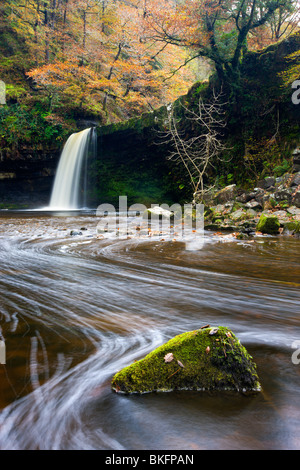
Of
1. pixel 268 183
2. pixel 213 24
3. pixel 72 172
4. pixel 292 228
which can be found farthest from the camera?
pixel 72 172

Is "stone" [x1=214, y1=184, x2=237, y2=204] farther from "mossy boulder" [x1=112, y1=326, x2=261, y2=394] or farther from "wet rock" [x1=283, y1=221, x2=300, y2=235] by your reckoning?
"mossy boulder" [x1=112, y1=326, x2=261, y2=394]

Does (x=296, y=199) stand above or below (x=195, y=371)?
above

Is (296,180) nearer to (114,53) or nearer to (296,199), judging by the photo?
(296,199)

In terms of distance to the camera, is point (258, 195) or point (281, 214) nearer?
point (281, 214)

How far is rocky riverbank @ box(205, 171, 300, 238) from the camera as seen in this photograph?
7.09 m

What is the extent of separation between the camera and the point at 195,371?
146 cm

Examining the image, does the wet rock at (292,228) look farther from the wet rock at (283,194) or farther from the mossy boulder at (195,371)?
the mossy boulder at (195,371)

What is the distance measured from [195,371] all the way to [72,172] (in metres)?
17.2

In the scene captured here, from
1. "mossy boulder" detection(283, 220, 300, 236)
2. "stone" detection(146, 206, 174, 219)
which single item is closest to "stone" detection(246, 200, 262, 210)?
"mossy boulder" detection(283, 220, 300, 236)

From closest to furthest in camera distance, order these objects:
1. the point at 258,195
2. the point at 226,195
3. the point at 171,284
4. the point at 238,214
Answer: the point at 171,284 → the point at 238,214 → the point at 258,195 → the point at 226,195

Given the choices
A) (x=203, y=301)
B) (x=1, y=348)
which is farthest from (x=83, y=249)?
(x=1, y=348)

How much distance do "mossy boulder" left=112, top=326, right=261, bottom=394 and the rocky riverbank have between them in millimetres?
5684

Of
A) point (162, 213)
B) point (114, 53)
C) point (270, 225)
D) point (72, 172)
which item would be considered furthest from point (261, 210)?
point (114, 53)

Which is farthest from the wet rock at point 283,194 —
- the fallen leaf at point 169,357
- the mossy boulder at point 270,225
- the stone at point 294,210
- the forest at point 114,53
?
the fallen leaf at point 169,357
